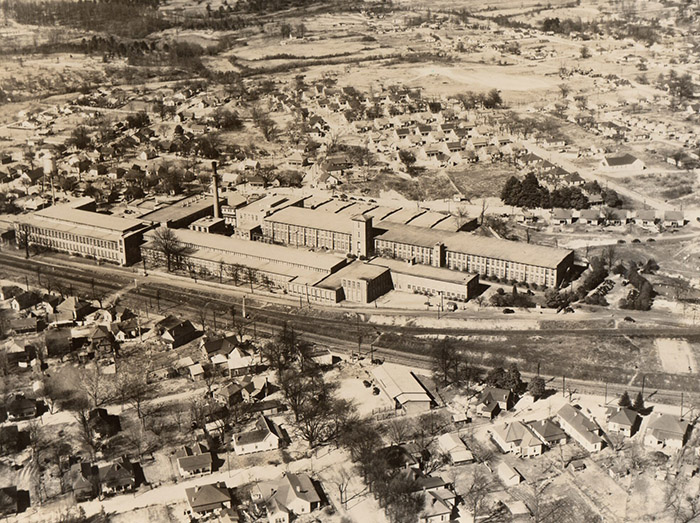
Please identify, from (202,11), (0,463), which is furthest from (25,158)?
(202,11)

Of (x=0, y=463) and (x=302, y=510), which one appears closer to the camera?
(x=302, y=510)

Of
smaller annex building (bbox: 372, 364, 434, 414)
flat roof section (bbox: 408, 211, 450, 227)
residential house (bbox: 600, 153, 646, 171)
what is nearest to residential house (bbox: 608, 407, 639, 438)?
smaller annex building (bbox: 372, 364, 434, 414)

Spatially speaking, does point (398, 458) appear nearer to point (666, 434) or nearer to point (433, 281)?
point (666, 434)

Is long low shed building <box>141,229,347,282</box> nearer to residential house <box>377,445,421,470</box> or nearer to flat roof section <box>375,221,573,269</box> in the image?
flat roof section <box>375,221,573,269</box>

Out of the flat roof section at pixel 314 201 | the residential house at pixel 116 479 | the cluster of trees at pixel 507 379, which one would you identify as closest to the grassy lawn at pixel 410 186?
the flat roof section at pixel 314 201

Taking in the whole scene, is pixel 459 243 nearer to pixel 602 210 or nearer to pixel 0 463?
pixel 602 210

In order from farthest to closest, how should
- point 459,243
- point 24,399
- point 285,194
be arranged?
point 285,194 → point 459,243 → point 24,399

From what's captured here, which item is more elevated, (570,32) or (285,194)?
(570,32)

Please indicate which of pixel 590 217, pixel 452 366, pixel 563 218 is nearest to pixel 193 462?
pixel 452 366

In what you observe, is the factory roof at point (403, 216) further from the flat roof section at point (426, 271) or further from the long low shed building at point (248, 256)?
the long low shed building at point (248, 256)
